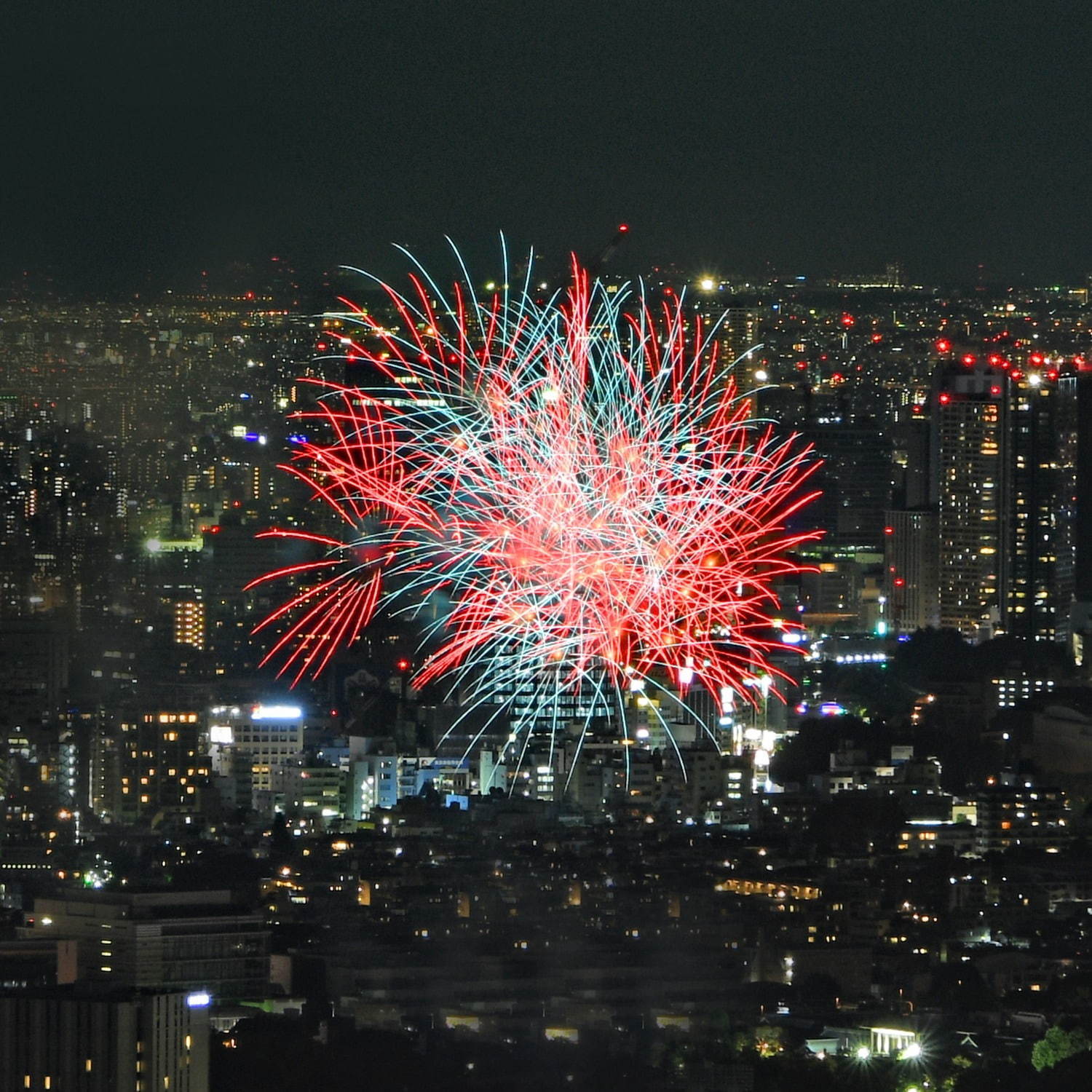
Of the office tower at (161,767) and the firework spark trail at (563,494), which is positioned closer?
the firework spark trail at (563,494)

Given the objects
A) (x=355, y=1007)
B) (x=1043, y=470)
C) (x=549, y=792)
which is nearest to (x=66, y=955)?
(x=355, y=1007)

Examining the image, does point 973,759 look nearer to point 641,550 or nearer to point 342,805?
point 342,805

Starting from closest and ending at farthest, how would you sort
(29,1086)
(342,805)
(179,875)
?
(29,1086)
(179,875)
(342,805)

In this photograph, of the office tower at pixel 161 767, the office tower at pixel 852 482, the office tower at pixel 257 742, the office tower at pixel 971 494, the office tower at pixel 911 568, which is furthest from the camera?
the office tower at pixel 852 482

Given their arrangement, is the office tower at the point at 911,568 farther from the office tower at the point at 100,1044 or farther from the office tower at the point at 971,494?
the office tower at the point at 100,1044

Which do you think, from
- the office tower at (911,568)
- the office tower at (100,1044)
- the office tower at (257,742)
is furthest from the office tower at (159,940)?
the office tower at (911,568)

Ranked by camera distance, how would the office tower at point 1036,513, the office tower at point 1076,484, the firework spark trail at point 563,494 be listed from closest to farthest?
A: the firework spark trail at point 563,494
the office tower at point 1036,513
the office tower at point 1076,484

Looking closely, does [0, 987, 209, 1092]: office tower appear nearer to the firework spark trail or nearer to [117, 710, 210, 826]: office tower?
the firework spark trail

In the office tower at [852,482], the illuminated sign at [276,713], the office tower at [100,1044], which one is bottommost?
the office tower at [100,1044]
